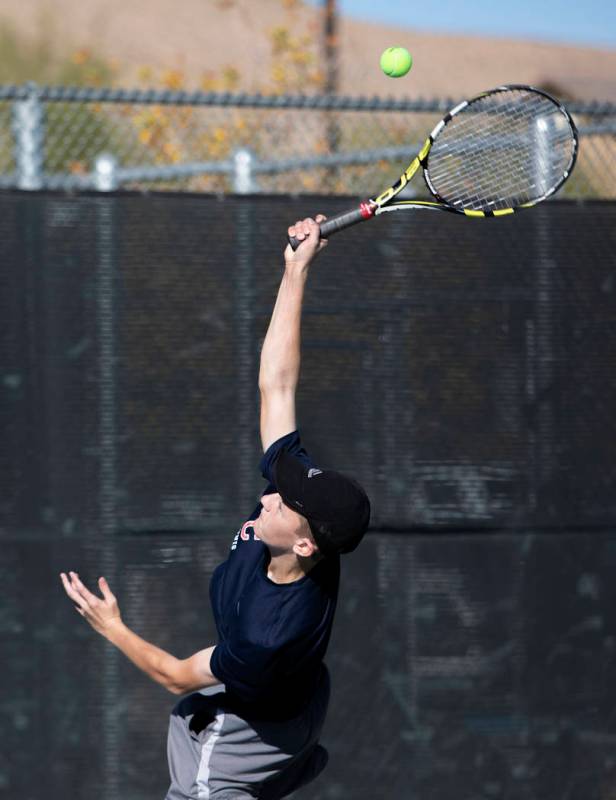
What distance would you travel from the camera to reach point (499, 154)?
4363 mm

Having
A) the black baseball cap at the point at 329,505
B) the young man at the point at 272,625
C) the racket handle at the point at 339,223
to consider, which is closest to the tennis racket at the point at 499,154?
the racket handle at the point at 339,223

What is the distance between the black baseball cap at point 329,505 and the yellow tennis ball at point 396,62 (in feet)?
4.07

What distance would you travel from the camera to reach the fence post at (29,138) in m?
4.30

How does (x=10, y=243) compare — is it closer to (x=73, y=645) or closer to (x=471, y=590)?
(x=73, y=645)

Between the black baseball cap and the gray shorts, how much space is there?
21.4 inches

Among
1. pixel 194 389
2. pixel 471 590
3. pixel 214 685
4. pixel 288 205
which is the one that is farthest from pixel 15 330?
pixel 471 590

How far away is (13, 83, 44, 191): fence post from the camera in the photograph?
4.30m

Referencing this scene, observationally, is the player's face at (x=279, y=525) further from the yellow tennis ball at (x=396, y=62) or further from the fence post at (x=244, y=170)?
the fence post at (x=244, y=170)

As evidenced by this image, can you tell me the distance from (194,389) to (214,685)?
1196 millimetres

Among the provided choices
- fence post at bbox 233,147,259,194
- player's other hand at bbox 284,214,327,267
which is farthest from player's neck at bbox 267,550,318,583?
fence post at bbox 233,147,259,194

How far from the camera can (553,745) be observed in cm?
453

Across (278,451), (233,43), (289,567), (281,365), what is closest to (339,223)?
(281,365)

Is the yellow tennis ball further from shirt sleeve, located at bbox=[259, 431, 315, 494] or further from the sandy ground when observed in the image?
the sandy ground

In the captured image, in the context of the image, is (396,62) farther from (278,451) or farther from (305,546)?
(305,546)
